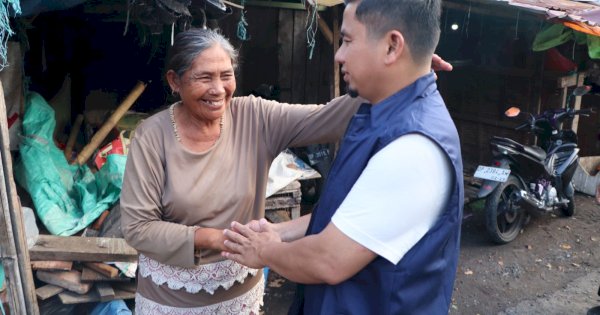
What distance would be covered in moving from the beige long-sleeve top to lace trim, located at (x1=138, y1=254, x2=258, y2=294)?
0.04 metres

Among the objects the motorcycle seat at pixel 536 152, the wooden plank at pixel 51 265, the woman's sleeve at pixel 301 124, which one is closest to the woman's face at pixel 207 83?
the woman's sleeve at pixel 301 124

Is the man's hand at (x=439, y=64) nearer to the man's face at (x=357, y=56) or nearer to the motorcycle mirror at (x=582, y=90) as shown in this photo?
the man's face at (x=357, y=56)

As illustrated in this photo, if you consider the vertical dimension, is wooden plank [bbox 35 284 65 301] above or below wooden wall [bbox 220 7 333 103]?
below

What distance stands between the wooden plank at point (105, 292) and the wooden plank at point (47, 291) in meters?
0.24

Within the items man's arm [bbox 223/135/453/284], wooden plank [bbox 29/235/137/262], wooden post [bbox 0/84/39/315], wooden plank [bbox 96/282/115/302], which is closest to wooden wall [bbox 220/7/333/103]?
wooden plank [bbox 29/235/137/262]

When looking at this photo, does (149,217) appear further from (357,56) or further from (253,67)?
(253,67)

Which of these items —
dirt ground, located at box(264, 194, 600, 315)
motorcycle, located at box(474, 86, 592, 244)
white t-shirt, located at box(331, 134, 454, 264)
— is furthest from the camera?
motorcycle, located at box(474, 86, 592, 244)

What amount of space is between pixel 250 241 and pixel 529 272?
15.1 ft

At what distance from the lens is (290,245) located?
1.45 m

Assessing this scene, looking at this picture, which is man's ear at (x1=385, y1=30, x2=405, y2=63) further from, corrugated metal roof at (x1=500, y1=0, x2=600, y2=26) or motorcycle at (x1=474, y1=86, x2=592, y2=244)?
A: corrugated metal roof at (x1=500, y1=0, x2=600, y2=26)

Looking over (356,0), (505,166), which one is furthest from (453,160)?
(505,166)

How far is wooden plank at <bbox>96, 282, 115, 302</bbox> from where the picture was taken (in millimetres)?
3545

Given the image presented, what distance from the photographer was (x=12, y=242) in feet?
8.59

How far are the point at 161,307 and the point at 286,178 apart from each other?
2.71m
